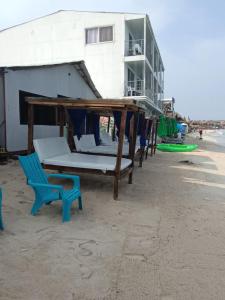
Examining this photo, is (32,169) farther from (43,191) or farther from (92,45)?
(92,45)

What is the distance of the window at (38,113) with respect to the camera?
1040 cm

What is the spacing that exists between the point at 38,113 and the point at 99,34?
1262 centimetres

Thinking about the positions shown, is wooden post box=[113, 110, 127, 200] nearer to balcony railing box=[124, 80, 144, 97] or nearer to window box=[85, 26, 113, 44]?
balcony railing box=[124, 80, 144, 97]

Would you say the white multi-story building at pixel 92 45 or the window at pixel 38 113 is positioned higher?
the white multi-story building at pixel 92 45

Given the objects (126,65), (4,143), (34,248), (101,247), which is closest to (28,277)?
(34,248)

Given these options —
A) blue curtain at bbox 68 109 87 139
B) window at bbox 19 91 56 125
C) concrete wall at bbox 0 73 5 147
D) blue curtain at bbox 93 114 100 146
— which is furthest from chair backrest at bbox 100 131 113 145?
concrete wall at bbox 0 73 5 147

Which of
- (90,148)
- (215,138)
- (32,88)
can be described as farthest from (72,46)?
(215,138)

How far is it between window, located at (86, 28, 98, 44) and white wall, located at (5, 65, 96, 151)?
8457 millimetres

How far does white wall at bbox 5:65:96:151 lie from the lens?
9641mm

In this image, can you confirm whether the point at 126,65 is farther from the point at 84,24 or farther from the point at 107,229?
the point at 107,229

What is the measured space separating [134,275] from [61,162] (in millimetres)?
3990

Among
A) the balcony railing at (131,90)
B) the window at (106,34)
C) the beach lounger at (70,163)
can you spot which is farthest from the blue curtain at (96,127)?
the window at (106,34)

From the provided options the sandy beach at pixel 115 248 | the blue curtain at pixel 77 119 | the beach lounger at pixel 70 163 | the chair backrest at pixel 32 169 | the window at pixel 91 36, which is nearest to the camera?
the sandy beach at pixel 115 248

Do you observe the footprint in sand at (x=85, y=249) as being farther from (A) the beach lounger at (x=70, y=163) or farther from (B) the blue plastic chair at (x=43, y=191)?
(A) the beach lounger at (x=70, y=163)
